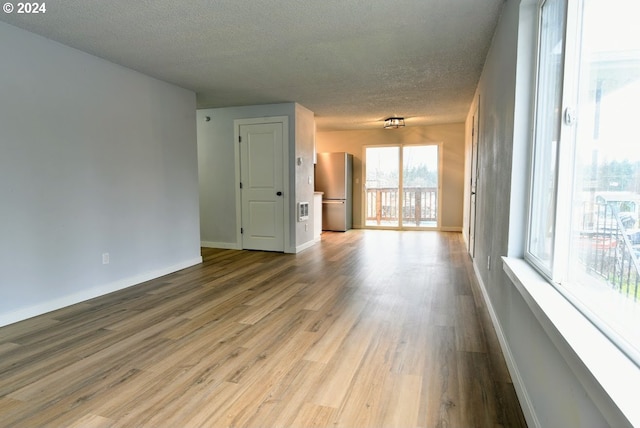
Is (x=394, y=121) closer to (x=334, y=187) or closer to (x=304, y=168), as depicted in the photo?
(x=334, y=187)

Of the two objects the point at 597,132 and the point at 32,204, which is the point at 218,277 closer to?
the point at 32,204

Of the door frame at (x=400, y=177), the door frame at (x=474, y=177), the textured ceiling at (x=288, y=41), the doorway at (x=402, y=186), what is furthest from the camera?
the doorway at (x=402, y=186)

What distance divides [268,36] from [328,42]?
0.53 metres

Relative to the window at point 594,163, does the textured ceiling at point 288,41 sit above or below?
above

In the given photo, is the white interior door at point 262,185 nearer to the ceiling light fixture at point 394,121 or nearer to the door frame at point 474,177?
the ceiling light fixture at point 394,121

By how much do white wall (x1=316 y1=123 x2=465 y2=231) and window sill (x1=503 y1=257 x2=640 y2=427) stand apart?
262 inches

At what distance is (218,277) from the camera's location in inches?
161

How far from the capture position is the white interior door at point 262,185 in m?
5.56

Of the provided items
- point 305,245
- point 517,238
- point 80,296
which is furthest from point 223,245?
point 517,238

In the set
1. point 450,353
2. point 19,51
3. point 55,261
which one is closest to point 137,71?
point 19,51

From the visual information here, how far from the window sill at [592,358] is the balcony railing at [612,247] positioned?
0.16 m

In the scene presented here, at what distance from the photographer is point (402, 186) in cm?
818

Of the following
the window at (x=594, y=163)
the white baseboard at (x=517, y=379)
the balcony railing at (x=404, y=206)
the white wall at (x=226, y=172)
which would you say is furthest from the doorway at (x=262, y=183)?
the window at (x=594, y=163)

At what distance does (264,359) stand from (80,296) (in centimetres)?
220
